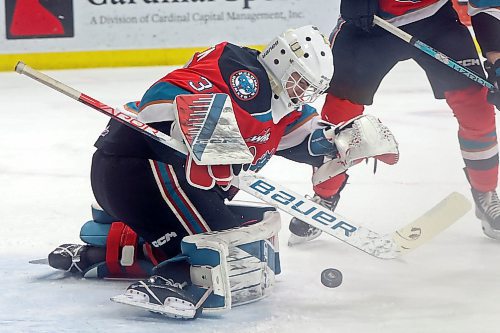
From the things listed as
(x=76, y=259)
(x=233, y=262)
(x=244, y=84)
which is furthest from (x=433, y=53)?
(x=76, y=259)

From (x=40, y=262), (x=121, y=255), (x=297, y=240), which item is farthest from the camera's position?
(x=297, y=240)

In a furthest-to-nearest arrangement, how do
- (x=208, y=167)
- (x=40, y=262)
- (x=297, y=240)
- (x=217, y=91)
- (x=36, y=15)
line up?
1. (x=36, y=15)
2. (x=297, y=240)
3. (x=40, y=262)
4. (x=217, y=91)
5. (x=208, y=167)

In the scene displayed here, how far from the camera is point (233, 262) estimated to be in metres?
2.29

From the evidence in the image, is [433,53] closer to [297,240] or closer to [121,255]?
[297,240]

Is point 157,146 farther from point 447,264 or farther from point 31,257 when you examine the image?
point 447,264

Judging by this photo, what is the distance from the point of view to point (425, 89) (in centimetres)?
517

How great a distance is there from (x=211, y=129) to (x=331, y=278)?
0.53m

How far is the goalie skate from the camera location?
2166 millimetres

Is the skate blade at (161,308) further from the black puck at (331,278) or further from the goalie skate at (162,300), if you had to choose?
the black puck at (331,278)

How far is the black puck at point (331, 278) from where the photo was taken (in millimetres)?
2447

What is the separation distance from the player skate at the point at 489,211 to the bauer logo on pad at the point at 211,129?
1.07 metres

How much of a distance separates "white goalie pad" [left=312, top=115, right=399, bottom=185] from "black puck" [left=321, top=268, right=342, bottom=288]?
0.27 m

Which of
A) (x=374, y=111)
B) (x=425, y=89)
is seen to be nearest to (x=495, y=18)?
(x=374, y=111)

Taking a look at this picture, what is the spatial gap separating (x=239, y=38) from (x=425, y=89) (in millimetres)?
1129
